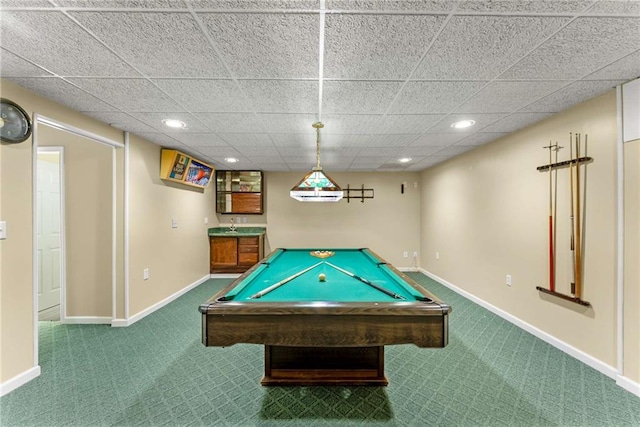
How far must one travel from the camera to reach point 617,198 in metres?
1.92

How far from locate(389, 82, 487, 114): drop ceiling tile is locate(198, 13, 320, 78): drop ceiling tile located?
79 cm

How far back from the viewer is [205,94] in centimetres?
199

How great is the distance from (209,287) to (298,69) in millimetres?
4053

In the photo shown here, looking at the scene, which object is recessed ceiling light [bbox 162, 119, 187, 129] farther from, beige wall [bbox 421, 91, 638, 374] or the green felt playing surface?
beige wall [bbox 421, 91, 638, 374]

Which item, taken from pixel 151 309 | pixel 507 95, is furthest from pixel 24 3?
pixel 151 309

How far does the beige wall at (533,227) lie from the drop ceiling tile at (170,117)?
3.58 metres

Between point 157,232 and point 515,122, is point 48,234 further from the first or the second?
point 515,122

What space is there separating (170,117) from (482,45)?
8.64 feet

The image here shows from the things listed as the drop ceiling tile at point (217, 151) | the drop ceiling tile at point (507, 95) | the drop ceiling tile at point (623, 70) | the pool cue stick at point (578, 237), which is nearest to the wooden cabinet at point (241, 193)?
the drop ceiling tile at point (217, 151)

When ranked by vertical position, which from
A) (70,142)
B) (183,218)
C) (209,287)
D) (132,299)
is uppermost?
(70,142)

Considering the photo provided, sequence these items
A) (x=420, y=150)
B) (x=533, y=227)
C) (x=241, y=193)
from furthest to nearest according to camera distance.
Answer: (x=241, y=193)
(x=420, y=150)
(x=533, y=227)

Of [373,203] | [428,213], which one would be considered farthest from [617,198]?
[373,203]

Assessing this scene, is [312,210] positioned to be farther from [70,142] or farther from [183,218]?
[70,142]

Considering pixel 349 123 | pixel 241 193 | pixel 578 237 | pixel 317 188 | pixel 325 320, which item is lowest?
pixel 325 320
